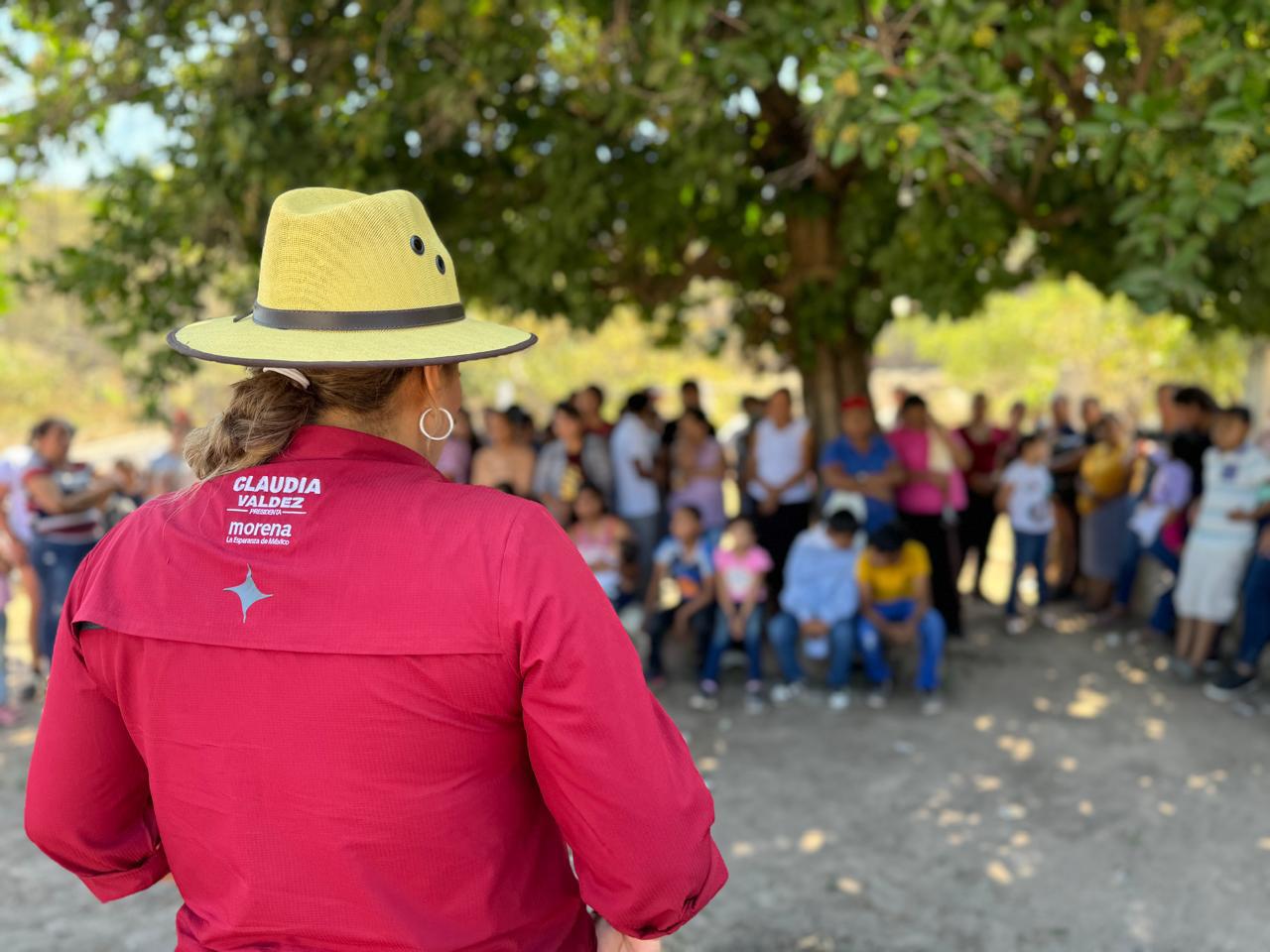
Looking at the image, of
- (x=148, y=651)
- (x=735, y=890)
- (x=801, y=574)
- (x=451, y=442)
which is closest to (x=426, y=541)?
(x=148, y=651)

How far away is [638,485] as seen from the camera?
788cm

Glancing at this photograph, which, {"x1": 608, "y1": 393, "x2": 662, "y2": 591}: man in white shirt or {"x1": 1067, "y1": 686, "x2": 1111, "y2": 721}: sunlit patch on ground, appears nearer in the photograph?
{"x1": 1067, "y1": 686, "x2": 1111, "y2": 721}: sunlit patch on ground

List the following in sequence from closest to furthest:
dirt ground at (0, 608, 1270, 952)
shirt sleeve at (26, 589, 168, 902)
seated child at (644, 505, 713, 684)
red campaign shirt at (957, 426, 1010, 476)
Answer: shirt sleeve at (26, 589, 168, 902) → dirt ground at (0, 608, 1270, 952) → seated child at (644, 505, 713, 684) → red campaign shirt at (957, 426, 1010, 476)

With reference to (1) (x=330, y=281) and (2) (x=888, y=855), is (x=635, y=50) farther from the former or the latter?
(1) (x=330, y=281)

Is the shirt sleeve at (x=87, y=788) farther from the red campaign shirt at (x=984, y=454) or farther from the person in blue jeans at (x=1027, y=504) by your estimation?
the red campaign shirt at (x=984, y=454)

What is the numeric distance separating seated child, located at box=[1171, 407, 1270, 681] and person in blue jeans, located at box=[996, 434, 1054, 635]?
48.9 inches

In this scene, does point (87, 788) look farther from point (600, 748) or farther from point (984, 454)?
point (984, 454)

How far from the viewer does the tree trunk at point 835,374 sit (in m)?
8.38

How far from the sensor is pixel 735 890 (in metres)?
4.41

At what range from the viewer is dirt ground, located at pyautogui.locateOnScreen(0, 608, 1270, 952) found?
4.11 metres

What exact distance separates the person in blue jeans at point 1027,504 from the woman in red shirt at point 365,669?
700cm

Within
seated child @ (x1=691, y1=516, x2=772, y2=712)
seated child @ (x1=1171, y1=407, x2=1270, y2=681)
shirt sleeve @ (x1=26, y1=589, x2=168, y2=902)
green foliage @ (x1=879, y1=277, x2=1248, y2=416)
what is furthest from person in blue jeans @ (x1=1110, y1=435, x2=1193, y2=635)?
green foliage @ (x1=879, y1=277, x2=1248, y2=416)

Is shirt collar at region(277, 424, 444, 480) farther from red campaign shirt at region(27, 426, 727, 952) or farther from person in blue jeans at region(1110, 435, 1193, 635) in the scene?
person in blue jeans at region(1110, 435, 1193, 635)

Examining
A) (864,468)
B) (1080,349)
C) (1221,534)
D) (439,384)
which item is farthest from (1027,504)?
(1080,349)
